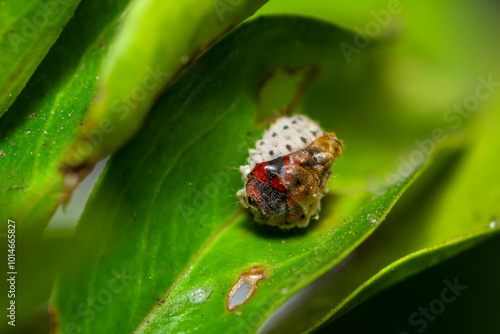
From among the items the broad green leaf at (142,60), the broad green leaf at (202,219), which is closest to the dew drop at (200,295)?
the broad green leaf at (202,219)

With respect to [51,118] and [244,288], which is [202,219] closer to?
[244,288]

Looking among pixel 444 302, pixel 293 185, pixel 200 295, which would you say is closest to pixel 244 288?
pixel 200 295

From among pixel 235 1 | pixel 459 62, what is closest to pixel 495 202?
pixel 459 62

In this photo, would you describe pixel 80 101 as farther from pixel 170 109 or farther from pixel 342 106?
pixel 342 106

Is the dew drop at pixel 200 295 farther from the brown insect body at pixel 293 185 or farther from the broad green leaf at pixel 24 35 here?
the broad green leaf at pixel 24 35

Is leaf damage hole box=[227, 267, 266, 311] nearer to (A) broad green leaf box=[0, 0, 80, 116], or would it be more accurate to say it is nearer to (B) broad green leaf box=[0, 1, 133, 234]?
(B) broad green leaf box=[0, 1, 133, 234]

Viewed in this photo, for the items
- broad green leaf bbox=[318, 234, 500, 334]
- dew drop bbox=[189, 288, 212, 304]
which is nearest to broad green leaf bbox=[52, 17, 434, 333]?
dew drop bbox=[189, 288, 212, 304]
